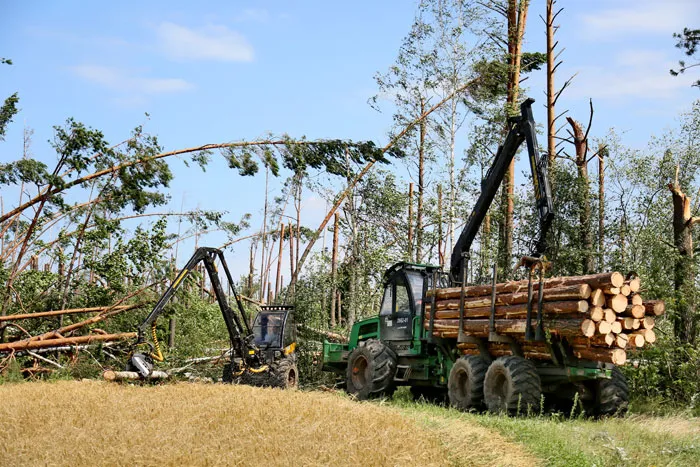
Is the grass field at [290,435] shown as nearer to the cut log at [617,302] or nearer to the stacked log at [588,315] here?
the stacked log at [588,315]

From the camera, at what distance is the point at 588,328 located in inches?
435

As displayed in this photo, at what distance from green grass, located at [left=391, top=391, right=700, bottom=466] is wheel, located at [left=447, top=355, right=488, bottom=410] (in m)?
1.16

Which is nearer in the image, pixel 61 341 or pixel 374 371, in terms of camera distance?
pixel 374 371

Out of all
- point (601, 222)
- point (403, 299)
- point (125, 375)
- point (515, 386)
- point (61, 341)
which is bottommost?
point (125, 375)

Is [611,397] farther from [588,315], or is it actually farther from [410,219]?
[410,219]

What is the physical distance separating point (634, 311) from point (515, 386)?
213 centimetres

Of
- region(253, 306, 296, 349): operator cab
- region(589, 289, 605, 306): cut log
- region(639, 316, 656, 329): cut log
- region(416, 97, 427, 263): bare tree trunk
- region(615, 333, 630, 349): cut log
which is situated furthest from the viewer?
region(416, 97, 427, 263): bare tree trunk

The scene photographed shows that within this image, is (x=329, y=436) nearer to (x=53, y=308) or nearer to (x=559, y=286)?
(x=559, y=286)

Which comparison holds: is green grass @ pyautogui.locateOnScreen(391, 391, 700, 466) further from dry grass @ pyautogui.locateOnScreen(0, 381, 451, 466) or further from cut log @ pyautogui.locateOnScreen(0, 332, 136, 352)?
cut log @ pyautogui.locateOnScreen(0, 332, 136, 352)

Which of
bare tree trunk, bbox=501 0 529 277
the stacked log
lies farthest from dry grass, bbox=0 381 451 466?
bare tree trunk, bbox=501 0 529 277

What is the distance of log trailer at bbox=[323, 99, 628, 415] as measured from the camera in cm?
1192

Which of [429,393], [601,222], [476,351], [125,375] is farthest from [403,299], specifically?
[601,222]

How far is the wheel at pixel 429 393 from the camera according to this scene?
15.6 metres

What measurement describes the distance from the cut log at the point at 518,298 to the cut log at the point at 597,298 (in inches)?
3.0
